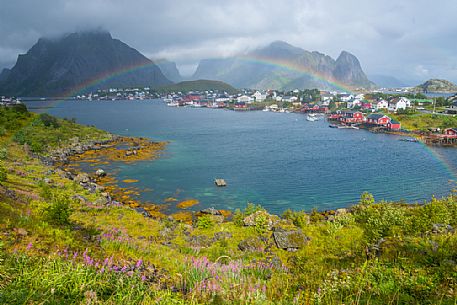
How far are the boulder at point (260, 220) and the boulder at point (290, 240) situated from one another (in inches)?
81.8

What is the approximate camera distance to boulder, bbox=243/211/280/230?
1892 centimetres

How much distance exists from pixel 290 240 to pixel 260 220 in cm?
326

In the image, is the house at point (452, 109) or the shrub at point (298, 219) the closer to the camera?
the shrub at point (298, 219)

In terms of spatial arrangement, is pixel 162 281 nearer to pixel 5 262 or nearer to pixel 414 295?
pixel 5 262

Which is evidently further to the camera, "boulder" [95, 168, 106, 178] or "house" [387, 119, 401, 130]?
"house" [387, 119, 401, 130]

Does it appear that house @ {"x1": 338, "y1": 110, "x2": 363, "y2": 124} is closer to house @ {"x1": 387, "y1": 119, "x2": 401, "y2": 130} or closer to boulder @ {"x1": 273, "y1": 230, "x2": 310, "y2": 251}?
house @ {"x1": 387, "y1": 119, "x2": 401, "y2": 130}

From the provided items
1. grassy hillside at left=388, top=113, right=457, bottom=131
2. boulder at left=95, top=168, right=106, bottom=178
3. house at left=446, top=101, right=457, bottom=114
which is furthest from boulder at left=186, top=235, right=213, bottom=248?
house at left=446, top=101, right=457, bottom=114

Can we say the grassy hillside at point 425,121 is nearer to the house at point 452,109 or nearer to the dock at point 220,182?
the house at point 452,109

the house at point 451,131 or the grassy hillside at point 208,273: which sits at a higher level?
the grassy hillside at point 208,273

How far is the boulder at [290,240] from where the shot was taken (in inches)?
607

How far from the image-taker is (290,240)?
15906mm

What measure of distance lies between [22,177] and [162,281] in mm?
25148

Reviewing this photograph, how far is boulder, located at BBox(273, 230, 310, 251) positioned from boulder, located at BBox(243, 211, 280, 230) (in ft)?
6.81

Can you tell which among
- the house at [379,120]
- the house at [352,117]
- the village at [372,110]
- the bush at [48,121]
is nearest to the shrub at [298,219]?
the bush at [48,121]
